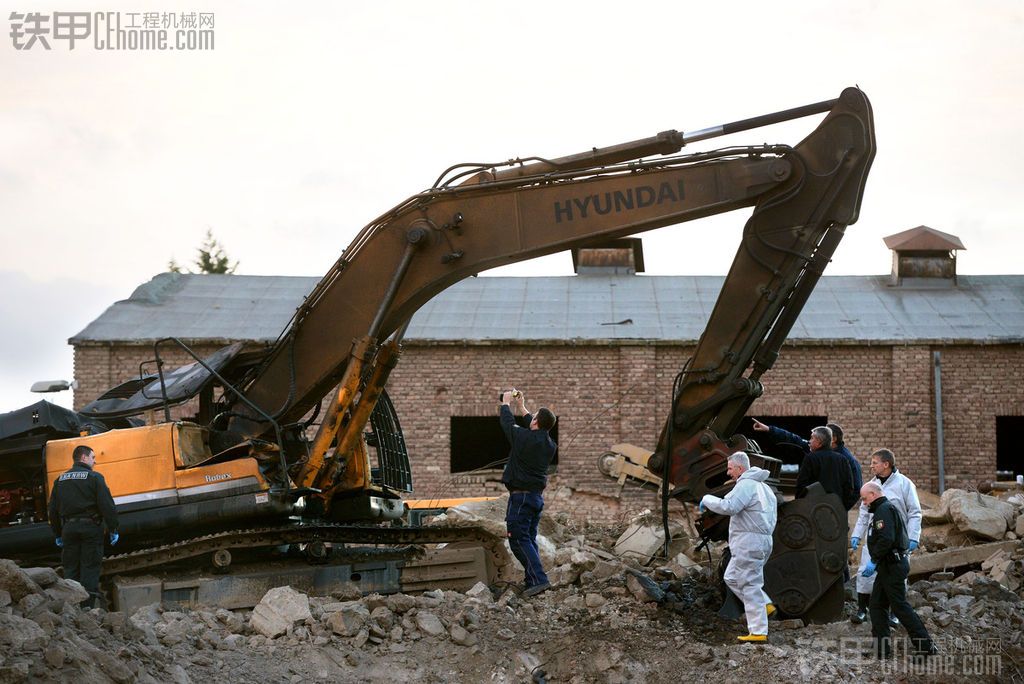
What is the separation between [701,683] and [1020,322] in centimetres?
1637

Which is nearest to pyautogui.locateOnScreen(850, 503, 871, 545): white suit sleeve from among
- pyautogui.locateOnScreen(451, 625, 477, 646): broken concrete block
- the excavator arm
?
the excavator arm

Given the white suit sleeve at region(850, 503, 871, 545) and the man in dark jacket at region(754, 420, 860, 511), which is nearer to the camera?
the white suit sleeve at region(850, 503, 871, 545)

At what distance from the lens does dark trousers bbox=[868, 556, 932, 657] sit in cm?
881

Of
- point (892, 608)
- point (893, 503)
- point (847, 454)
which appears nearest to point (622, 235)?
point (847, 454)

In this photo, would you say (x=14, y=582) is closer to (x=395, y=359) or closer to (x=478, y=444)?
(x=395, y=359)

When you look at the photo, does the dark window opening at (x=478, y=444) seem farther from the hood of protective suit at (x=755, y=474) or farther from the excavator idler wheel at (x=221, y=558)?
the hood of protective suit at (x=755, y=474)

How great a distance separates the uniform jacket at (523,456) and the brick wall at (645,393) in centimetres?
1025

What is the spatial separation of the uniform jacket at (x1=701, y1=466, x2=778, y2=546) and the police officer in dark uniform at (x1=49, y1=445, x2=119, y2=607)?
5062 millimetres

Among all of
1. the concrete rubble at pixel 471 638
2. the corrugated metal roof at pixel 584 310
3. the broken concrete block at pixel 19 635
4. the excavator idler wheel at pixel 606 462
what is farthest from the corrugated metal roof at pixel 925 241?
the broken concrete block at pixel 19 635

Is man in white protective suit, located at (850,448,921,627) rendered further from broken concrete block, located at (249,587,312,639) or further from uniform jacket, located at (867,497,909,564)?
broken concrete block, located at (249,587,312,639)

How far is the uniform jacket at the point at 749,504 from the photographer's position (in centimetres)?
913

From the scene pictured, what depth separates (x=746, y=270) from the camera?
1027 centimetres

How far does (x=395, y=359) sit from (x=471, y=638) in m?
2.92

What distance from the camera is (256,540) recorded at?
10883 mm
